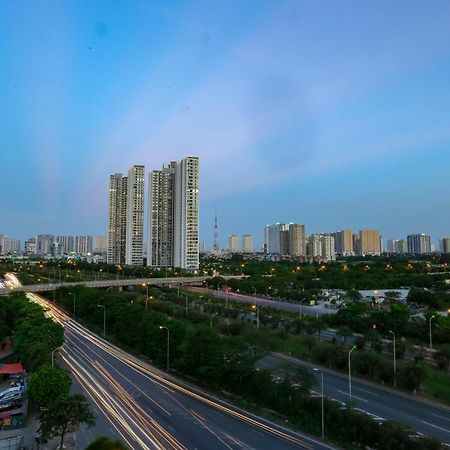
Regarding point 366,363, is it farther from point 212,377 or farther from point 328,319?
point 328,319

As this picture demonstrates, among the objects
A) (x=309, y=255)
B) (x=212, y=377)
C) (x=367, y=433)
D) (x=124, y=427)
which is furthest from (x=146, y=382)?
(x=309, y=255)

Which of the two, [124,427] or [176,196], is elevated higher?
[176,196]

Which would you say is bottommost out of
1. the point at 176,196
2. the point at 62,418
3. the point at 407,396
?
the point at 407,396

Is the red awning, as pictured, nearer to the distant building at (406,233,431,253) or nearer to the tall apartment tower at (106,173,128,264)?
the tall apartment tower at (106,173,128,264)

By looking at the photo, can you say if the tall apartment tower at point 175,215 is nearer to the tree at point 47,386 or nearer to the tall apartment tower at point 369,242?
the tree at point 47,386

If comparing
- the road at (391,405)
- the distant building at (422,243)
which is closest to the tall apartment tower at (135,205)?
the road at (391,405)

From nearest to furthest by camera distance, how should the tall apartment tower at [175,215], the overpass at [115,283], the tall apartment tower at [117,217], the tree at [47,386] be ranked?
1. the tree at [47,386]
2. the overpass at [115,283]
3. the tall apartment tower at [175,215]
4. the tall apartment tower at [117,217]

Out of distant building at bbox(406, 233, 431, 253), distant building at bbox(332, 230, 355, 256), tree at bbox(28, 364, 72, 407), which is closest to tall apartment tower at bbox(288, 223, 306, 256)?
distant building at bbox(332, 230, 355, 256)
